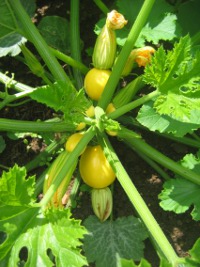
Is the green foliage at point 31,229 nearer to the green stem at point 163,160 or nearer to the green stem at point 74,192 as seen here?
the green stem at point 163,160

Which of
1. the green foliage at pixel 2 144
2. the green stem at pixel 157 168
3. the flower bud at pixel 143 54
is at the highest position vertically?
the flower bud at pixel 143 54

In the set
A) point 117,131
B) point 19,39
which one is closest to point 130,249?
point 117,131

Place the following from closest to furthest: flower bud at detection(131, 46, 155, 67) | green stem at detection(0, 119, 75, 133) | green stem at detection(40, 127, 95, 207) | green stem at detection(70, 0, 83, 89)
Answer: green stem at detection(40, 127, 95, 207) → green stem at detection(0, 119, 75, 133) → flower bud at detection(131, 46, 155, 67) → green stem at detection(70, 0, 83, 89)

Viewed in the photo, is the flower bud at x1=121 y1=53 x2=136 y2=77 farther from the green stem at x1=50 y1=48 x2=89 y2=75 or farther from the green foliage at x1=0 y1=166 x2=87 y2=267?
the green foliage at x1=0 y1=166 x2=87 y2=267

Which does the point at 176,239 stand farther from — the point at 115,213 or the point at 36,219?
the point at 36,219

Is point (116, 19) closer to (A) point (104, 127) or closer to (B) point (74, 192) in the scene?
(A) point (104, 127)

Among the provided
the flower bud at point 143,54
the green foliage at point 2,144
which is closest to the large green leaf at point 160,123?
the flower bud at point 143,54

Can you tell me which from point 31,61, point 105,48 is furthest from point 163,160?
point 31,61

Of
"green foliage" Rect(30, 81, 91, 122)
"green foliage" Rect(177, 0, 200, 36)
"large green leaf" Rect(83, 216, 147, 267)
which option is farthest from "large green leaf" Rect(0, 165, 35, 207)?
"green foliage" Rect(177, 0, 200, 36)
